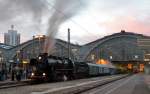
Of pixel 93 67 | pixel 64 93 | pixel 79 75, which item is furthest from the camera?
pixel 93 67

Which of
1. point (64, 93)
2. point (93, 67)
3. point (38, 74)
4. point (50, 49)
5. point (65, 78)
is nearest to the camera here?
point (64, 93)

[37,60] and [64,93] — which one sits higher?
[37,60]

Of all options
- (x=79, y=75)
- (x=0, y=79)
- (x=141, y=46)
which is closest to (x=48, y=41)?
(x=0, y=79)

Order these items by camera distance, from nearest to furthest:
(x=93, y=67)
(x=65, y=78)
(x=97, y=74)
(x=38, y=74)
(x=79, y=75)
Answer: (x=38, y=74)
(x=65, y=78)
(x=79, y=75)
(x=93, y=67)
(x=97, y=74)

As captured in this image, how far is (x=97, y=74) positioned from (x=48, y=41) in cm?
4904

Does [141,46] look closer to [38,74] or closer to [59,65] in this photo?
[59,65]

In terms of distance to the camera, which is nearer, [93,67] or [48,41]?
[48,41]

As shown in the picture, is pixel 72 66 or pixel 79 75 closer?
pixel 72 66

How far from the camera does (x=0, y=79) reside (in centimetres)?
5322

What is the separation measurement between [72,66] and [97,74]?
125 feet

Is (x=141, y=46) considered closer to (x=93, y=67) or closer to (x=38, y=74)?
(x=38, y=74)

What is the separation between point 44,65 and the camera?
51.4m

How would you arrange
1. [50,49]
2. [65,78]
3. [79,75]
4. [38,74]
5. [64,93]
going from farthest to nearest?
[79,75] → [65,78] → [50,49] → [38,74] → [64,93]

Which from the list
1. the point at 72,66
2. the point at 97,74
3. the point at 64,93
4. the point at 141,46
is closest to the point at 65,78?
the point at 72,66
